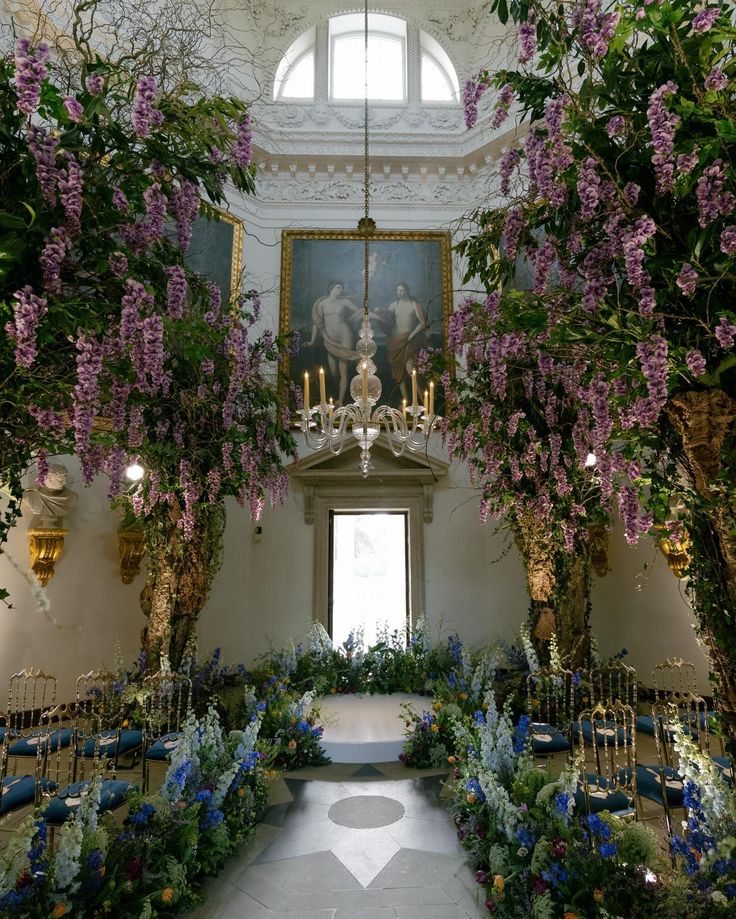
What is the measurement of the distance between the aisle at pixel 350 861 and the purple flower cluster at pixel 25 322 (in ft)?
8.76

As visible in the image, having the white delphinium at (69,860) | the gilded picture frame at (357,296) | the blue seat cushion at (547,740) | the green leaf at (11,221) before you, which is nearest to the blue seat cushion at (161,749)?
the white delphinium at (69,860)

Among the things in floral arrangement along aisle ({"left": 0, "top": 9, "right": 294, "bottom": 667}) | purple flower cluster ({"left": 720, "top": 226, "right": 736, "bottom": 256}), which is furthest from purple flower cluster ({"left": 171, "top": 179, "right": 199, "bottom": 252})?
purple flower cluster ({"left": 720, "top": 226, "right": 736, "bottom": 256})

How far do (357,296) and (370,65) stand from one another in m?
4.04

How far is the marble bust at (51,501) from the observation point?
589 centimetres

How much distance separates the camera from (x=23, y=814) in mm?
3744

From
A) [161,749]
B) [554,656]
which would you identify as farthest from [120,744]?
[554,656]

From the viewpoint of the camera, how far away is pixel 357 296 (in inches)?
325

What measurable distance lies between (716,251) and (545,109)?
3.20 ft

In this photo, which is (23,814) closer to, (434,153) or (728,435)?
(728,435)

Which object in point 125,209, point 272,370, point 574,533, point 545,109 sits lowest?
point 574,533

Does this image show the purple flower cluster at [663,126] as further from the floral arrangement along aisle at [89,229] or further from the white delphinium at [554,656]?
the white delphinium at [554,656]

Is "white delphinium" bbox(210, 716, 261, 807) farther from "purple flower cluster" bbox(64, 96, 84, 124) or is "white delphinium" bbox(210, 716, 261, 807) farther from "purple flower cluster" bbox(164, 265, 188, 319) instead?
"purple flower cluster" bbox(64, 96, 84, 124)

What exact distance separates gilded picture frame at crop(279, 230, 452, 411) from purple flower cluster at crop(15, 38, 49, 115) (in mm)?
6272

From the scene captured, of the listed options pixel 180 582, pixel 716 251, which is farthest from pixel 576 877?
pixel 180 582
